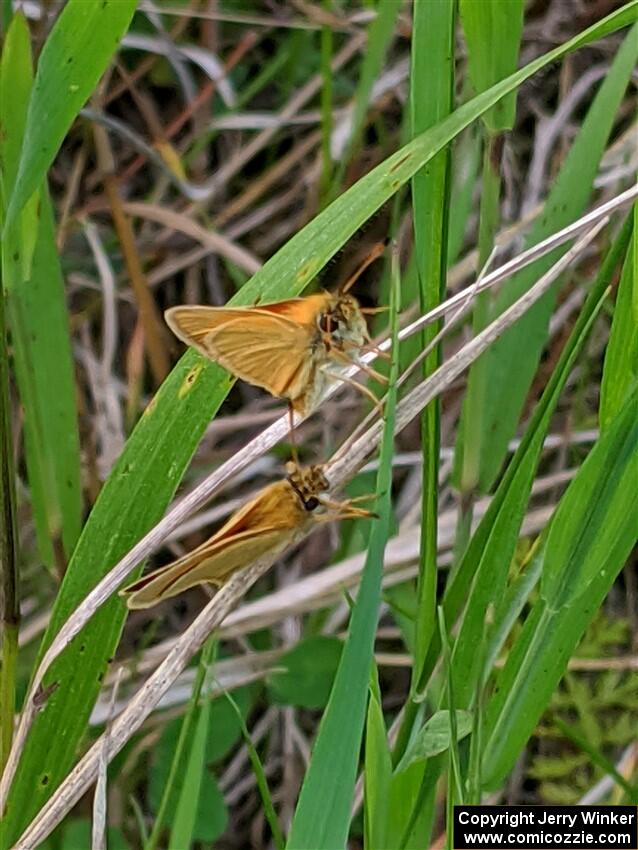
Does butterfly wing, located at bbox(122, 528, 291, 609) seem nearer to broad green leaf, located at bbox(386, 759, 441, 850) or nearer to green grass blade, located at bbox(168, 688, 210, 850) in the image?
green grass blade, located at bbox(168, 688, 210, 850)

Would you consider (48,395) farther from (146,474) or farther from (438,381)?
(438,381)

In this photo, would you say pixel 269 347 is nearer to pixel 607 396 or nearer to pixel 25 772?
pixel 607 396

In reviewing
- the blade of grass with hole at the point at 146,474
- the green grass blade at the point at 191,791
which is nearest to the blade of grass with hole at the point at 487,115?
the blade of grass with hole at the point at 146,474

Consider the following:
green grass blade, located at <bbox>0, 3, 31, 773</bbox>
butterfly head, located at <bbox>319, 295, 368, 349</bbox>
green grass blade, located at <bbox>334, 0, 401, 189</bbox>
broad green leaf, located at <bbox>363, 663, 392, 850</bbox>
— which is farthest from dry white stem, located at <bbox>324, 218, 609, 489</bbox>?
green grass blade, located at <bbox>334, 0, 401, 189</bbox>

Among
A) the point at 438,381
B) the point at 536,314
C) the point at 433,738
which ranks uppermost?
the point at 536,314

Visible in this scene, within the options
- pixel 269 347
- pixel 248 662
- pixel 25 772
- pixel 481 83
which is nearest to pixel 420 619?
pixel 269 347

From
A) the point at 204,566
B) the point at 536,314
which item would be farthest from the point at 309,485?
the point at 536,314

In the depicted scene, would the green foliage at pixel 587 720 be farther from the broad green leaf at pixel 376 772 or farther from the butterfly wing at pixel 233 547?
the butterfly wing at pixel 233 547
